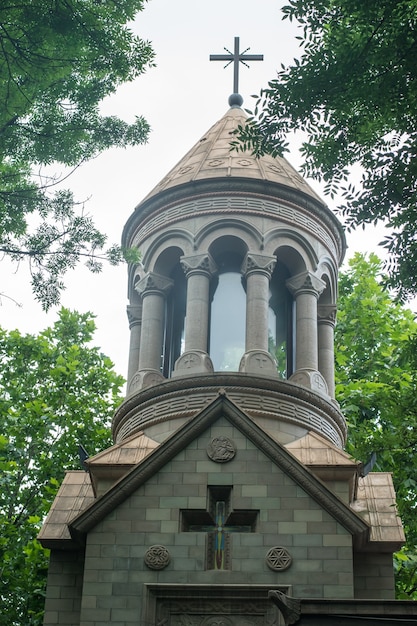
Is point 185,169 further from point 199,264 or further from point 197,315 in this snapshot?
point 197,315

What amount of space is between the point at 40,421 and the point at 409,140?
15.0m

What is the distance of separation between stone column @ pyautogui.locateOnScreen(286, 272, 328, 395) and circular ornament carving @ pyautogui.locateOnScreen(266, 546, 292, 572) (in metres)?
4.51

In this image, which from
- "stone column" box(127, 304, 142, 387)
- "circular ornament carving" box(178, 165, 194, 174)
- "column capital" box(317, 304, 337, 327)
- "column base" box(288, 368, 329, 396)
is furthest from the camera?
"circular ornament carving" box(178, 165, 194, 174)

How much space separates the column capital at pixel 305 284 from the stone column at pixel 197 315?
4.85 feet

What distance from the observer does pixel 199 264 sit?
730 inches

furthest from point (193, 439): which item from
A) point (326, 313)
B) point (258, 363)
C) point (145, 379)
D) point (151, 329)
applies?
point (326, 313)

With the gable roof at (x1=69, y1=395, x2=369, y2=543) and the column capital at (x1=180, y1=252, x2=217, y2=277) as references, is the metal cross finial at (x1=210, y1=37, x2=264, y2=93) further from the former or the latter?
the gable roof at (x1=69, y1=395, x2=369, y2=543)

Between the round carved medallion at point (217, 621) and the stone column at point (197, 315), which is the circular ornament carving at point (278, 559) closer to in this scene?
the round carved medallion at point (217, 621)

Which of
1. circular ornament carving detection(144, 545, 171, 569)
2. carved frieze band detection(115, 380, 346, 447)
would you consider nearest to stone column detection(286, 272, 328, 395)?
carved frieze band detection(115, 380, 346, 447)

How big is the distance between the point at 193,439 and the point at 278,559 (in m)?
2.08

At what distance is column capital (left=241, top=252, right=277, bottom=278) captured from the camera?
18.5m

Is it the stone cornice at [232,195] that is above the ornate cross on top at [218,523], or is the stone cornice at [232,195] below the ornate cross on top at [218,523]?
above

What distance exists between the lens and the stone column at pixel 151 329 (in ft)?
60.6

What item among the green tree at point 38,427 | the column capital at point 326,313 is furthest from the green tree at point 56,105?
the green tree at point 38,427
